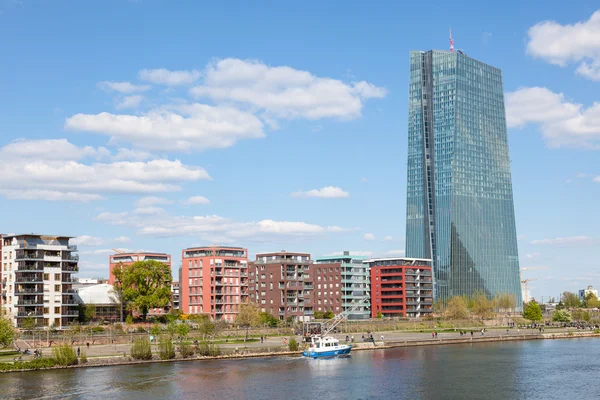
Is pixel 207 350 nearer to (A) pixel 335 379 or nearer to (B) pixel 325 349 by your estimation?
(B) pixel 325 349

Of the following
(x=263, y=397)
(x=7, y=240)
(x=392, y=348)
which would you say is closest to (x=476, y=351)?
(x=392, y=348)

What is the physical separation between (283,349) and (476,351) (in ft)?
145

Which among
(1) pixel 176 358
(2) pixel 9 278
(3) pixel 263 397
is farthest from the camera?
(2) pixel 9 278

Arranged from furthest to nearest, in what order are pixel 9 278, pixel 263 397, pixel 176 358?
pixel 9 278
pixel 176 358
pixel 263 397

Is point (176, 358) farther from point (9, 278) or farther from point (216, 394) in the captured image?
point (9, 278)

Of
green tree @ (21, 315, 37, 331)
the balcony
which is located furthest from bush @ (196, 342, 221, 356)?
the balcony

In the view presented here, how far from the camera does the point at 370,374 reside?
408ft

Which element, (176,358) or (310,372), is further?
(176,358)

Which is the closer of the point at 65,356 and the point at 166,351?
the point at 65,356

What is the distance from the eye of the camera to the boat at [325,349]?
153 metres

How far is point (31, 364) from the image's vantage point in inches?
5054

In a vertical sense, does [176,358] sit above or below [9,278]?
below

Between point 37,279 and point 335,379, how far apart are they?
3999 inches

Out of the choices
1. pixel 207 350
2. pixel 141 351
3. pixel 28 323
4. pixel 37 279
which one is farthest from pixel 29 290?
pixel 207 350
